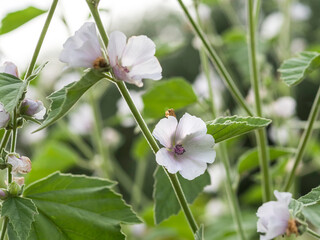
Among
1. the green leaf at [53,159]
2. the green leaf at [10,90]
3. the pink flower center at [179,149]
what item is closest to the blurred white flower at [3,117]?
the green leaf at [10,90]

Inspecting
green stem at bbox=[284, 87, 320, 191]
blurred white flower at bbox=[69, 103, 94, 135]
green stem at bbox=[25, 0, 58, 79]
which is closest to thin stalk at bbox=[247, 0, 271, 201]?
green stem at bbox=[284, 87, 320, 191]

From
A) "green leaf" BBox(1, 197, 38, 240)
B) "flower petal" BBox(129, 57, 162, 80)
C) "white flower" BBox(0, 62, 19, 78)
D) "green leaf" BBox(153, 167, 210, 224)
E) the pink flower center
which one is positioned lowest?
"green leaf" BBox(153, 167, 210, 224)

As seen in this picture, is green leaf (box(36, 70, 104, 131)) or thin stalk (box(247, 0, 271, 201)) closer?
green leaf (box(36, 70, 104, 131))

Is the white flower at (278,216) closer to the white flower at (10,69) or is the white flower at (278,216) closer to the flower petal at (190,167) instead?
the flower petal at (190,167)

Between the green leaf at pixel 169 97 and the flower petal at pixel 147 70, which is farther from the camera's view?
the green leaf at pixel 169 97

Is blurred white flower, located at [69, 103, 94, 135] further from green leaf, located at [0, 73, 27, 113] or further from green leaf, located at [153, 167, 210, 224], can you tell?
green leaf, located at [0, 73, 27, 113]
